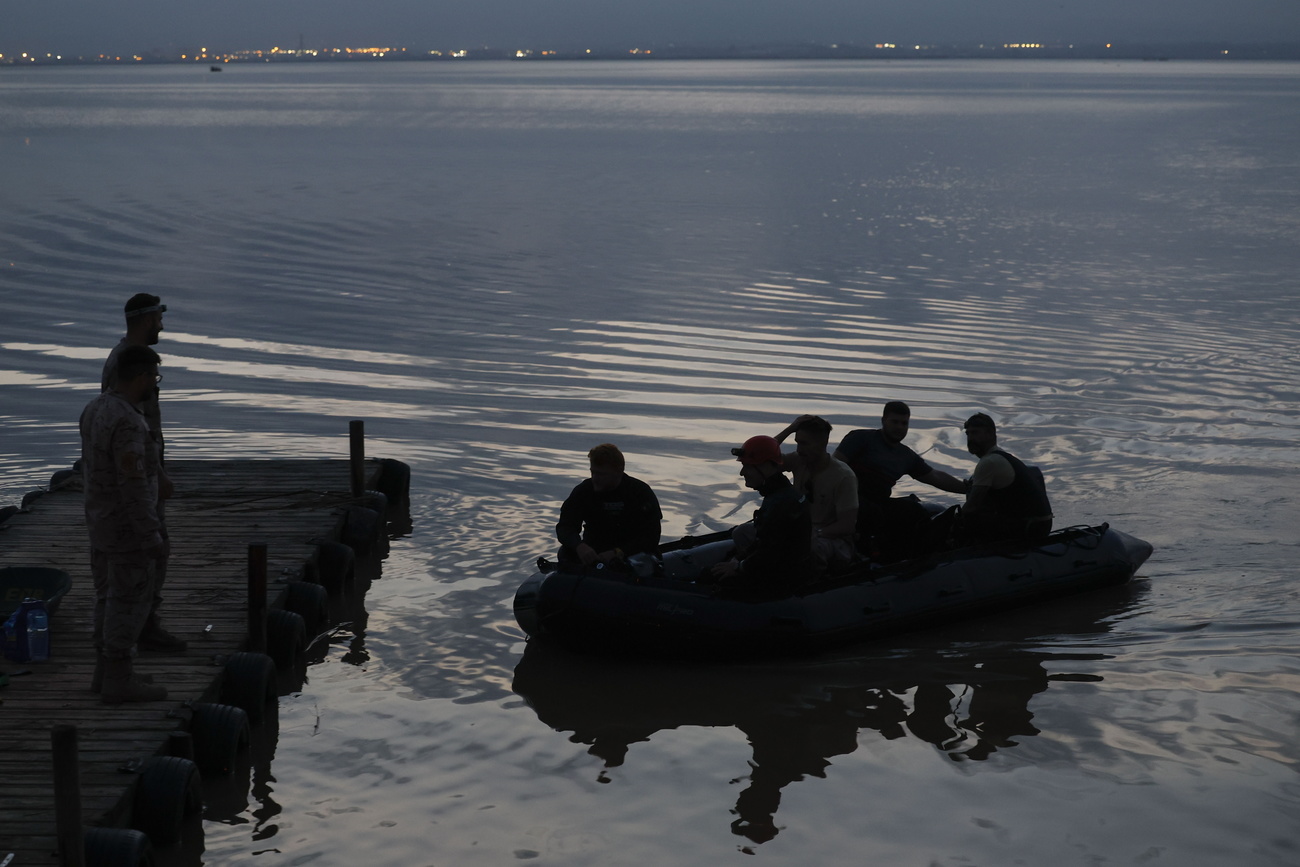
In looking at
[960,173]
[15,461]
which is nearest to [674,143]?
[960,173]

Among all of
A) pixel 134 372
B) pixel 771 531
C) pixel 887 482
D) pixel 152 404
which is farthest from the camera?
pixel 887 482

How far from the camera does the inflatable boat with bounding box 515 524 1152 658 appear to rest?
9586 millimetres

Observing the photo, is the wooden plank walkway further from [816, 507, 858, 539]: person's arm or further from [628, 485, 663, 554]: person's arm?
[816, 507, 858, 539]: person's arm

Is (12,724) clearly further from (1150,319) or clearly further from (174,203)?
(174,203)

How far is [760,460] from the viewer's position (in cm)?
900

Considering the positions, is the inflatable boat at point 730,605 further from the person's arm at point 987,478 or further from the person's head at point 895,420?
the person's head at point 895,420

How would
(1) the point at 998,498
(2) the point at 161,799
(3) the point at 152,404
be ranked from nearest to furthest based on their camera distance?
1. (2) the point at 161,799
2. (3) the point at 152,404
3. (1) the point at 998,498

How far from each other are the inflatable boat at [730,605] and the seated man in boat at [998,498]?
0.41 meters

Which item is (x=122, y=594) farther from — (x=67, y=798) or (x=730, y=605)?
(x=730, y=605)

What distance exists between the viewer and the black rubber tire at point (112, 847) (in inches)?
248

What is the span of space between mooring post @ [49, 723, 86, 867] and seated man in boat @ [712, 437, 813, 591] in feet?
14.7

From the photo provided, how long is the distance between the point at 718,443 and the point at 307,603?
19.2 feet

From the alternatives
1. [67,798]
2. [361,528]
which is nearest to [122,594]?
[67,798]

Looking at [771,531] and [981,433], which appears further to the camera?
[981,433]
